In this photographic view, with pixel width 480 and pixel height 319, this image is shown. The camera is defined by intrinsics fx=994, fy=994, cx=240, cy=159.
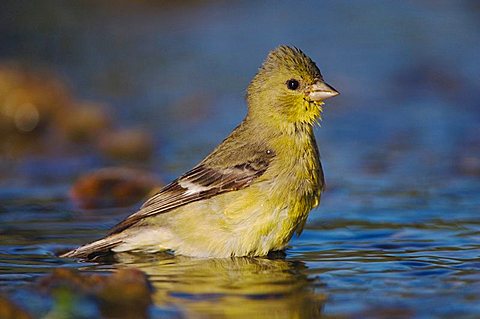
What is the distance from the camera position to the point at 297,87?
781cm

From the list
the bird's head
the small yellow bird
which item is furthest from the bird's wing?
the bird's head

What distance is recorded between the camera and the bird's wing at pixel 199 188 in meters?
7.32

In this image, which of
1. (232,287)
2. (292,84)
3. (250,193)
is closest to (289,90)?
(292,84)

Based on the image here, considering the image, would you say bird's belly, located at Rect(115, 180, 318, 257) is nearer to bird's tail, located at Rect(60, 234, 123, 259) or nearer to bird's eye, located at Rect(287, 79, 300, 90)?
bird's tail, located at Rect(60, 234, 123, 259)

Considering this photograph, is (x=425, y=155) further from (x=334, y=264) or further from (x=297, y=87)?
(x=334, y=264)

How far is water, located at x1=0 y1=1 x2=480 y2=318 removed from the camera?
6094mm

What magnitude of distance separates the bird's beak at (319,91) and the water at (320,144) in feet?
3.60

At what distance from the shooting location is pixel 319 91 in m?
7.75

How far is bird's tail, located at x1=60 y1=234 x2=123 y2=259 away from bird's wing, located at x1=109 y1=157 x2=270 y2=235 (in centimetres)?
6

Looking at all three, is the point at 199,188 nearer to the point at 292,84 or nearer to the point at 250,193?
the point at 250,193

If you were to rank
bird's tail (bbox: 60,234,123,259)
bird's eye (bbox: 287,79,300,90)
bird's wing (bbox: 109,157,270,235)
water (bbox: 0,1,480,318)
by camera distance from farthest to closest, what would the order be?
bird's eye (bbox: 287,79,300,90), bird's wing (bbox: 109,157,270,235), bird's tail (bbox: 60,234,123,259), water (bbox: 0,1,480,318)

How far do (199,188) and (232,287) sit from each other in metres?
1.40

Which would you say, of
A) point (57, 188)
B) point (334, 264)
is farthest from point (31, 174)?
point (334, 264)

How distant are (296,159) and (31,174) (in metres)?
4.17
